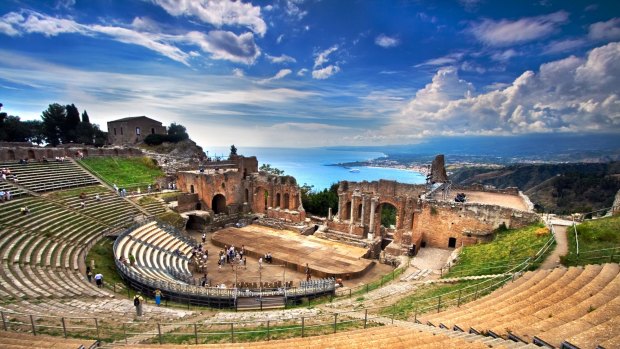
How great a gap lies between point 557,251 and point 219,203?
3201 centimetres

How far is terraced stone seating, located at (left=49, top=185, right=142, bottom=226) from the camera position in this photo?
23609 millimetres

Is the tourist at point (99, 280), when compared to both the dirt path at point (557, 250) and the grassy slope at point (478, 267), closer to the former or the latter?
the grassy slope at point (478, 267)

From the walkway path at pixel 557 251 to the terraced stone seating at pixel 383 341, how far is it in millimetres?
8293

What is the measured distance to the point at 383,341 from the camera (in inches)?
329

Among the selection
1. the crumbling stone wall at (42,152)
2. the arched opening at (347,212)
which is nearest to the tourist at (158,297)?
the arched opening at (347,212)

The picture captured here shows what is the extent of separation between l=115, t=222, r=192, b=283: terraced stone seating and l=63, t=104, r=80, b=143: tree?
138 feet

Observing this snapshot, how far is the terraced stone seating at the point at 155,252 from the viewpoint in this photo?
18438 mm

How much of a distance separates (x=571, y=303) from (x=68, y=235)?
1011 inches

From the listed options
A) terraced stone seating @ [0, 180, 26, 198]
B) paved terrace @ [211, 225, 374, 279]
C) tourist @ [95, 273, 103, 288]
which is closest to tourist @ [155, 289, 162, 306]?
tourist @ [95, 273, 103, 288]

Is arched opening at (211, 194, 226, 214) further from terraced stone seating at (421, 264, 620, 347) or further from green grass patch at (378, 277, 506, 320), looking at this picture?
terraced stone seating at (421, 264, 620, 347)

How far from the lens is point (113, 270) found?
59.4ft

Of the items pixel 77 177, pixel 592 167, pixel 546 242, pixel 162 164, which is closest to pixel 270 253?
pixel 546 242

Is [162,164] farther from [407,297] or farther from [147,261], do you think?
[407,297]

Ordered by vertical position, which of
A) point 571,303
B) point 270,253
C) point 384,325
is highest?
point 571,303
